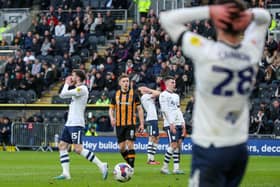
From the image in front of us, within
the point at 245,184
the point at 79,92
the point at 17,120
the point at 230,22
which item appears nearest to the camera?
the point at 230,22

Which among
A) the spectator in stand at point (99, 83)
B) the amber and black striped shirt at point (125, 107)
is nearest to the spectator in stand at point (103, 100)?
the spectator in stand at point (99, 83)

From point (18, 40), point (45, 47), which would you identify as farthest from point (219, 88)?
point (18, 40)

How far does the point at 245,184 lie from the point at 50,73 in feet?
82.7

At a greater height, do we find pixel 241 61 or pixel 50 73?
pixel 241 61

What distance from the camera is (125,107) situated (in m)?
20.8

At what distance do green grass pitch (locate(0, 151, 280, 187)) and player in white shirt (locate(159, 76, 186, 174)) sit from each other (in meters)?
0.54

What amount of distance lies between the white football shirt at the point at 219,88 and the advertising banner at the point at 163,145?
25.0 meters

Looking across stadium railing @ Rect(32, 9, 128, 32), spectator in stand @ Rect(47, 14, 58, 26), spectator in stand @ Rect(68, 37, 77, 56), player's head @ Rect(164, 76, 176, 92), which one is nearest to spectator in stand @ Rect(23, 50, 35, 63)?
spectator in stand @ Rect(68, 37, 77, 56)

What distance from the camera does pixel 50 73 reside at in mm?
41906

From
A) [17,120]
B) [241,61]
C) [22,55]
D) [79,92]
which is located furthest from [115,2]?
[241,61]

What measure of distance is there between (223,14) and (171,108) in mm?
14866

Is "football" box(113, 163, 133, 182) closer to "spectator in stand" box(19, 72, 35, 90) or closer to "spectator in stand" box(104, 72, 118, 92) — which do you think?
"spectator in stand" box(104, 72, 118, 92)

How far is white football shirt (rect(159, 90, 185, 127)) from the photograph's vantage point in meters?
22.5

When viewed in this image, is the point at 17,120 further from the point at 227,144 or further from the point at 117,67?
the point at 227,144
